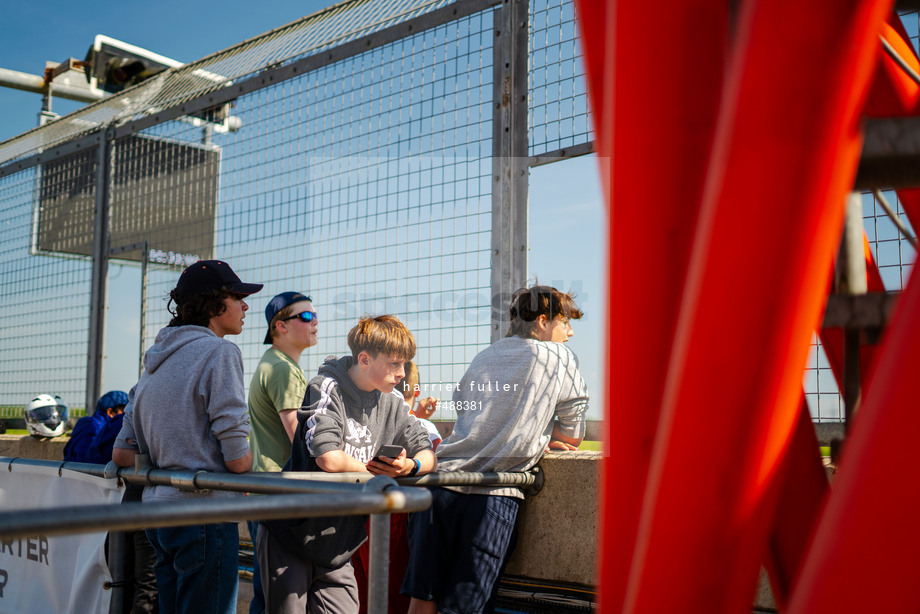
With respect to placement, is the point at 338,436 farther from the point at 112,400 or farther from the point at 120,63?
the point at 120,63

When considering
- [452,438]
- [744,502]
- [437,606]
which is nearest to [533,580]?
[437,606]

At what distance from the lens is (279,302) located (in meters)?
4.36

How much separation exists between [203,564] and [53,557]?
71 cm

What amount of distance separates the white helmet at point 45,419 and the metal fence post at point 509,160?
418 centimetres

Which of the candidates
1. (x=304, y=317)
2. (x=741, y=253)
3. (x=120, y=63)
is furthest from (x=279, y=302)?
(x=120, y=63)

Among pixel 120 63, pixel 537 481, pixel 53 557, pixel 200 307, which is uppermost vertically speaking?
pixel 120 63

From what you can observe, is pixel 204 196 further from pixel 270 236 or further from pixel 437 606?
pixel 437 606

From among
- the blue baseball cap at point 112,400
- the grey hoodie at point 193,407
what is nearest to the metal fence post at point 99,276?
the blue baseball cap at point 112,400

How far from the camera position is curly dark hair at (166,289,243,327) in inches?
134

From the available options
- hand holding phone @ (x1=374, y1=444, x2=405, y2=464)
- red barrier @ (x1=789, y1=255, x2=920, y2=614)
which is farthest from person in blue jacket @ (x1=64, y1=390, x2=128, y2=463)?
red barrier @ (x1=789, y1=255, x2=920, y2=614)

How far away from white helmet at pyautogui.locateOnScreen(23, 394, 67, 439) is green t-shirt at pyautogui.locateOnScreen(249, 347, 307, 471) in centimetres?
293

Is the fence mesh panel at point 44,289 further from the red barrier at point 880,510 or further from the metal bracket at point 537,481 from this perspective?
the red barrier at point 880,510

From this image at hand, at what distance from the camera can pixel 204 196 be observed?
5488 mm

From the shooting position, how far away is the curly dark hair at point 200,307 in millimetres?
3400
